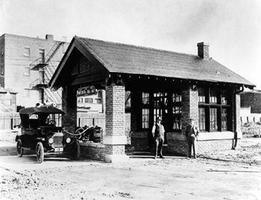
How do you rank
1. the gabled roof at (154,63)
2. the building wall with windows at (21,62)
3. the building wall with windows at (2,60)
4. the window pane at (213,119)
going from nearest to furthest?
the gabled roof at (154,63) → the window pane at (213,119) → the building wall with windows at (21,62) → the building wall with windows at (2,60)

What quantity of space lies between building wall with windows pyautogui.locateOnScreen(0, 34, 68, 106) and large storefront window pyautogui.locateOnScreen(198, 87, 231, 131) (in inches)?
1482

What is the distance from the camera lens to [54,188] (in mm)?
9039

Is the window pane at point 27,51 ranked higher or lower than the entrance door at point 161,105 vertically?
higher

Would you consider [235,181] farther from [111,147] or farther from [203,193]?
[111,147]

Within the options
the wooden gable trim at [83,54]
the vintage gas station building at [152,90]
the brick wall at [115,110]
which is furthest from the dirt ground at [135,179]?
the wooden gable trim at [83,54]

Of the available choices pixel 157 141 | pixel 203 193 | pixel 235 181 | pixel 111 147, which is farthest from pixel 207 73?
pixel 203 193

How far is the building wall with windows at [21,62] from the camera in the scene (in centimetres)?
4984

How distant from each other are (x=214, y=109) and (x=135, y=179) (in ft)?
30.7

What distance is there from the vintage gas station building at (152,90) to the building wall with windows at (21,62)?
34764 millimetres

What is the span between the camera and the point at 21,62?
5138cm

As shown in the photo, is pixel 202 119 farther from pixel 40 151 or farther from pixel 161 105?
pixel 40 151

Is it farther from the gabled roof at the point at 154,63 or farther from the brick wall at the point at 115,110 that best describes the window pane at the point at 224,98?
the brick wall at the point at 115,110

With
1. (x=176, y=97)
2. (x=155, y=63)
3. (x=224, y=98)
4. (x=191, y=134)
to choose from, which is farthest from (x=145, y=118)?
(x=224, y=98)

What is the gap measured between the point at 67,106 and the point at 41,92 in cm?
3635
